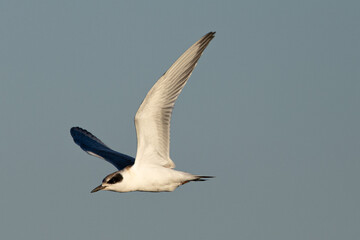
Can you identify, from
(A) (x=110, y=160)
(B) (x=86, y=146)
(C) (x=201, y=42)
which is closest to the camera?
(C) (x=201, y=42)

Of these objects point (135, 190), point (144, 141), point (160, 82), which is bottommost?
point (135, 190)

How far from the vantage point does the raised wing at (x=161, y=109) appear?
73.3ft

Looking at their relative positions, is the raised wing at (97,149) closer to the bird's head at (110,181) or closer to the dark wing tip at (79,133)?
the dark wing tip at (79,133)

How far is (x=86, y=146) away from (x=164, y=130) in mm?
7842

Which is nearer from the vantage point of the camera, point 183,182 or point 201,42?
point 201,42

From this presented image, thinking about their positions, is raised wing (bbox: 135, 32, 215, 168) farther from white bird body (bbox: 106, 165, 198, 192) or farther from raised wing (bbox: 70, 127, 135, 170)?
raised wing (bbox: 70, 127, 135, 170)

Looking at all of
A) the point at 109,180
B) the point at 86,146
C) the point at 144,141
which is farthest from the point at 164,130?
the point at 86,146

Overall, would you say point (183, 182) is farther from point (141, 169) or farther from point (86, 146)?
point (86, 146)

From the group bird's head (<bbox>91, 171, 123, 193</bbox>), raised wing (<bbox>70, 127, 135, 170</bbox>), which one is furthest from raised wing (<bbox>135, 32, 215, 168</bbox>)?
raised wing (<bbox>70, 127, 135, 170</bbox>)

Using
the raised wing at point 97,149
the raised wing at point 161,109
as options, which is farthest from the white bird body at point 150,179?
the raised wing at point 97,149

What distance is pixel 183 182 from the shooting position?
24.3 metres

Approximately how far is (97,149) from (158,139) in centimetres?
660

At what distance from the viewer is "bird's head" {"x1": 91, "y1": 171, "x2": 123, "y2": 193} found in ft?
76.7

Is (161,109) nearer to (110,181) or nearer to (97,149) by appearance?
(110,181)
